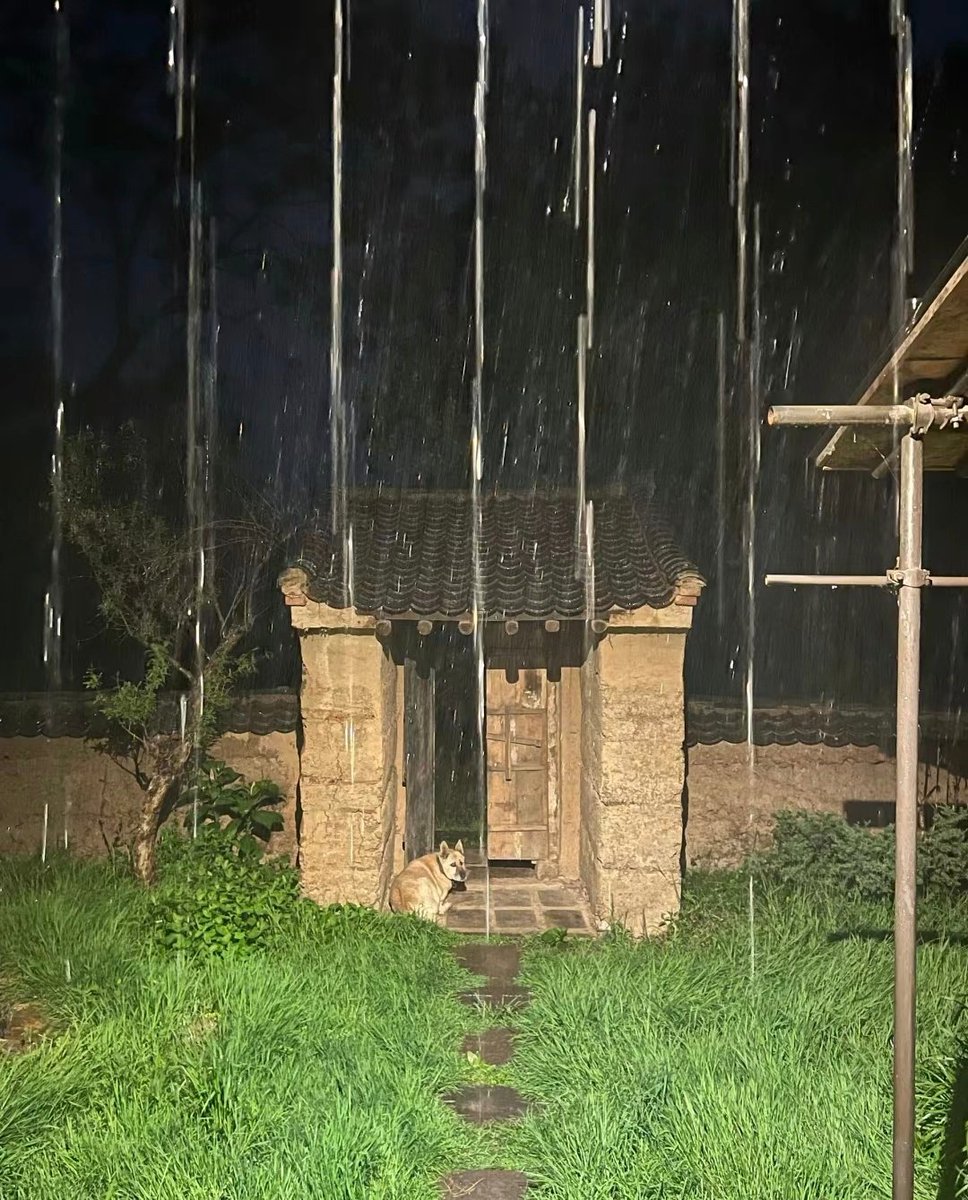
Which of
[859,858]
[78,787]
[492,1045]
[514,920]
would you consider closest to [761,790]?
[859,858]

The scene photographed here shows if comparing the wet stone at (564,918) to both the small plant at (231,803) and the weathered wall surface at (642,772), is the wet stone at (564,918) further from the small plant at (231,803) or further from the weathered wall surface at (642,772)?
the small plant at (231,803)

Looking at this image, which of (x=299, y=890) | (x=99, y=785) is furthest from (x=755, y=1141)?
(x=99, y=785)

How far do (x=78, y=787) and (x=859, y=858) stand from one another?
679 centimetres

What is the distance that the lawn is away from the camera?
13.5 ft

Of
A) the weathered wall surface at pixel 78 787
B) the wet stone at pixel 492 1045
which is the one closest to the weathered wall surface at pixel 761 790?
the weathered wall surface at pixel 78 787

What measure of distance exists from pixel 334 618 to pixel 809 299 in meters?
9.71

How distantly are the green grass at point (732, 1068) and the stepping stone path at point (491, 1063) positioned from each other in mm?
105

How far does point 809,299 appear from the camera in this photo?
14391 millimetres

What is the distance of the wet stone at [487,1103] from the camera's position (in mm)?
4980

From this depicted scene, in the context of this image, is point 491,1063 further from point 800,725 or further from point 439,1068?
point 800,725

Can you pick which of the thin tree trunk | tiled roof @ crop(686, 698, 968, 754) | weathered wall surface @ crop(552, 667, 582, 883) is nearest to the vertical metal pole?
tiled roof @ crop(686, 698, 968, 754)

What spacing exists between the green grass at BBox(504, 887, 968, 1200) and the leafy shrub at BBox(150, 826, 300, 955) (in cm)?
185

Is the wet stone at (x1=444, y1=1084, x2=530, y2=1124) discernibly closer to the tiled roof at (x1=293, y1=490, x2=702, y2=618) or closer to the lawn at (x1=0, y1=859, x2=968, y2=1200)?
the lawn at (x1=0, y1=859, x2=968, y2=1200)

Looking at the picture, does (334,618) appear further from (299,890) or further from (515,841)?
(515,841)
